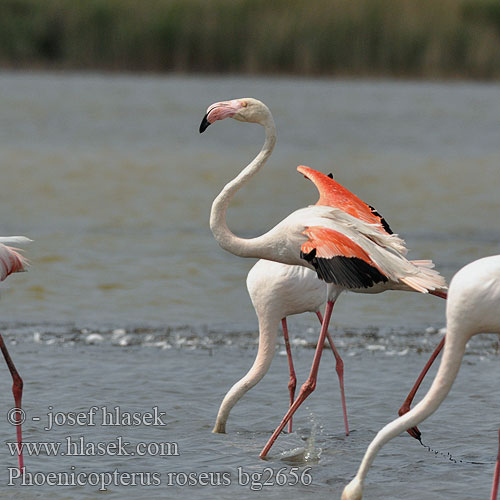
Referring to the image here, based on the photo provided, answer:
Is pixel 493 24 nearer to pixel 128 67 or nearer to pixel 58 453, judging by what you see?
pixel 128 67

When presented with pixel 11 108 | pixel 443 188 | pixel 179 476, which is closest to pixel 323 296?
pixel 179 476

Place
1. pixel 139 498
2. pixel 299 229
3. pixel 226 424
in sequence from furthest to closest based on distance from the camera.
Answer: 1. pixel 226 424
2. pixel 299 229
3. pixel 139 498

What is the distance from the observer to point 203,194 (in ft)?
61.6

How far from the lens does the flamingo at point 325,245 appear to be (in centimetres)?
612

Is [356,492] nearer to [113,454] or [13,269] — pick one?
[113,454]

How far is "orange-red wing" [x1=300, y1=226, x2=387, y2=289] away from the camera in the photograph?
6.09 metres

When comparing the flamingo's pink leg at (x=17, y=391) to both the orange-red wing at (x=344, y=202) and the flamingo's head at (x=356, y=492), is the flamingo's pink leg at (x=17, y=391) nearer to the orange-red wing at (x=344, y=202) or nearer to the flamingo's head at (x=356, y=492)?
the flamingo's head at (x=356, y=492)

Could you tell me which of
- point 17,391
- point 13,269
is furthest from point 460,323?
point 13,269

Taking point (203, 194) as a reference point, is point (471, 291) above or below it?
above

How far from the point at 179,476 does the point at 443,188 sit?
14535 mm

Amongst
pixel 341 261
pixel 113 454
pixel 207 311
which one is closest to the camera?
pixel 341 261

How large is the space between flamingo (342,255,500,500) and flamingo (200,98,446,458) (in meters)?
0.56

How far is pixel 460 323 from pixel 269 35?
30.9 meters

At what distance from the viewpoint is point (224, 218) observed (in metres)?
6.24
